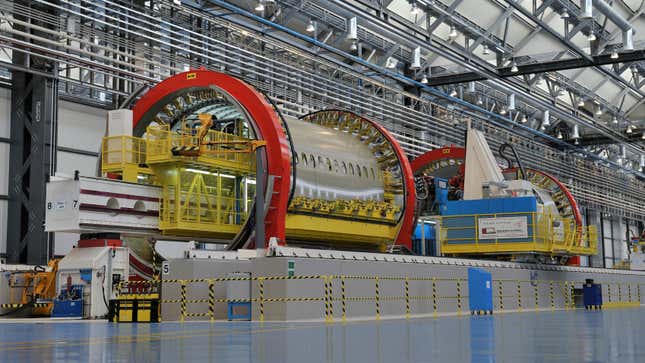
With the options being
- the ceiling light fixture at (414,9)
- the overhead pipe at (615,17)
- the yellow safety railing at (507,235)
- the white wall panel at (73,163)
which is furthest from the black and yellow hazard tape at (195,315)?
the overhead pipe at (615,17)

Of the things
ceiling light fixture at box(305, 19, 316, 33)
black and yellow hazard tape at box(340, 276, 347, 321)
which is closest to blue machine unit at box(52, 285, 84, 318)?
black and yellow hazard tape at box(340, 276, 347, 321)

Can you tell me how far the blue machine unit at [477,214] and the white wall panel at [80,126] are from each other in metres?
12.2

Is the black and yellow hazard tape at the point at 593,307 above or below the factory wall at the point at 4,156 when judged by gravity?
below

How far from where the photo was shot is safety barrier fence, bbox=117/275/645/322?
18.5 meters

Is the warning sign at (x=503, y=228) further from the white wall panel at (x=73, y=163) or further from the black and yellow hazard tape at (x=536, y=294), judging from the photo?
the white wall panel at (x=73, y=163)

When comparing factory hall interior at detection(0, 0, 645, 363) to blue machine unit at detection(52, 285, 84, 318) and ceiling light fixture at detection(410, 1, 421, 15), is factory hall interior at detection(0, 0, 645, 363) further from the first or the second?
ceiling light fixture at detection(410, 1, 421, 15)

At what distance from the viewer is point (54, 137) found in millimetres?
25047

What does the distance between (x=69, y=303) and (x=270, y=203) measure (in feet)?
18.0

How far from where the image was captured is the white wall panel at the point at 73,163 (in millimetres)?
26516

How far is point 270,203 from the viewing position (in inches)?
823

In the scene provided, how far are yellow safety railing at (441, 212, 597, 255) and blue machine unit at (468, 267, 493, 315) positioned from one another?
4156 mm

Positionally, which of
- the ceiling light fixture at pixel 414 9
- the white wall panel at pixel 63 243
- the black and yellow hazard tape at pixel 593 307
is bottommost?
the black and yellow hazard tape at pixel 593 307

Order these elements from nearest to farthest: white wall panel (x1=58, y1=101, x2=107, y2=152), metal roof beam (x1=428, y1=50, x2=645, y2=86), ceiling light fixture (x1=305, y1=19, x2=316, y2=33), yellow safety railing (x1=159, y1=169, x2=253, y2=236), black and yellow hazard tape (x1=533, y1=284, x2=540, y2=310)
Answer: yellow safety railing (x1=159, y1=169, x2=253, y2=236) → white wall panel (x1=58, y1=101, x2=107, y2=152) → black and yellow hazard tape (x1=533, y1=284, x2=540, y2=310) → ceiling light fixture (x1=305, y1=19, x2=316, y2=33) → metal roof beam (x1=428, y1=50, x2=645, y2=86)

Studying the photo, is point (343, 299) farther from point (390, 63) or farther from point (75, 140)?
point (390, 63)
